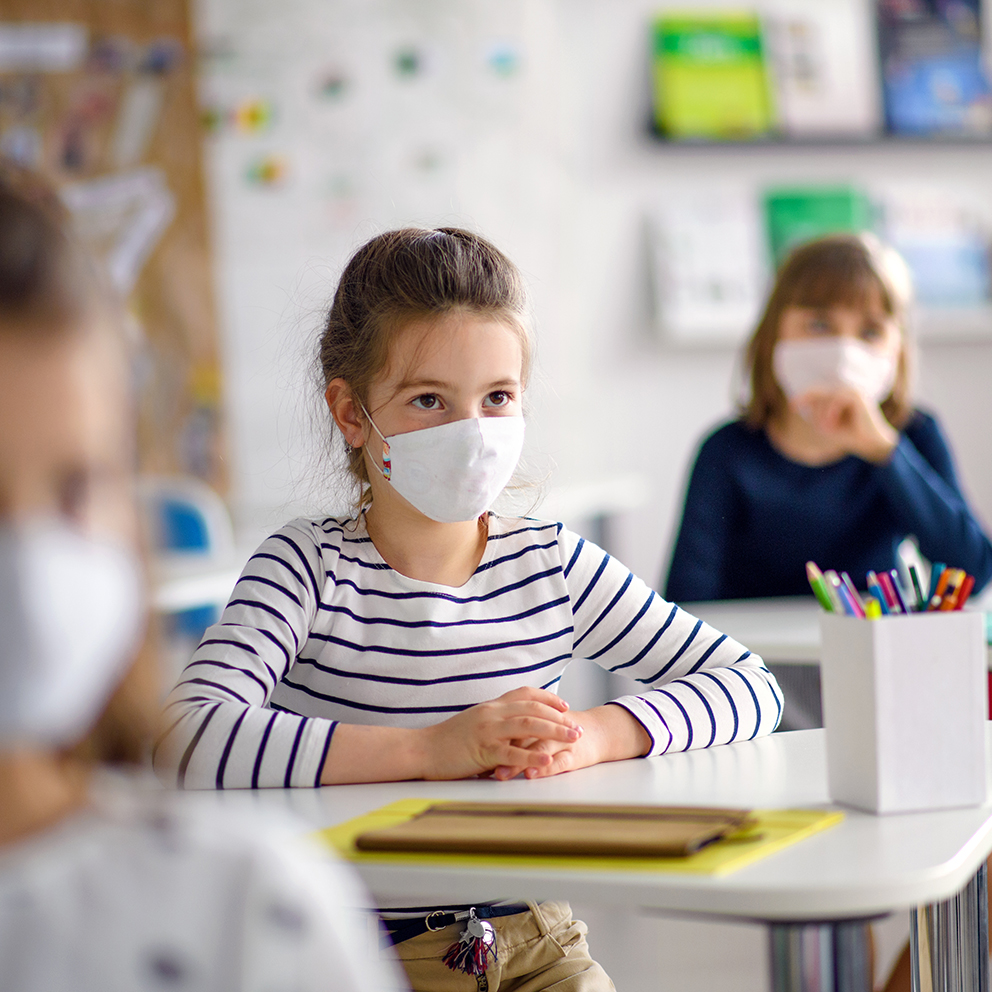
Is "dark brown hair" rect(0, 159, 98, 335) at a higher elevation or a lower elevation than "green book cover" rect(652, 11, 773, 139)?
lower

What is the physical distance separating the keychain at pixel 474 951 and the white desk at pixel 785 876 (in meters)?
0.16

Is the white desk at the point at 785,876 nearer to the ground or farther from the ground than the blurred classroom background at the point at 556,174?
nearer to the ground

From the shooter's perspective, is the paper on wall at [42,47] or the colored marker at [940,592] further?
the paper on wall at [42,47]

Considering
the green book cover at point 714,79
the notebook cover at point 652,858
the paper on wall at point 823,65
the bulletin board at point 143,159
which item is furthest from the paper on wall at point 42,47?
the notebook cover at point 652,858

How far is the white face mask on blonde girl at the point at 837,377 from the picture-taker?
1958mm

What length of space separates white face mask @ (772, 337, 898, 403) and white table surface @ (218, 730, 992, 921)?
1070mm

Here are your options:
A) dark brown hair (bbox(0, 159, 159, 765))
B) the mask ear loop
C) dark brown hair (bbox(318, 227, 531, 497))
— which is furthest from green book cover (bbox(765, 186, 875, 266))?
dark brown hair (bbox(0, 159, 159, 765))

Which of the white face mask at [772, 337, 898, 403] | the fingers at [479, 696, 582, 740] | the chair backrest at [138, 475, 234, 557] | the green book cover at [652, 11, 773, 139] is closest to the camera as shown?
the fingers at [479, 696, 582, 740]

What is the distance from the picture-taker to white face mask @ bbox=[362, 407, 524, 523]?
115 cm

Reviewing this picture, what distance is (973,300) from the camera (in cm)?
363

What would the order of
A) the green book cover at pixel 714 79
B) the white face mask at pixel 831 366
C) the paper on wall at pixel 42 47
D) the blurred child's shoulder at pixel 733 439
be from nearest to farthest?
the white face mask at pixel 831 366, the blurred child's shoulder at pixel 733 439, the paper on wall at pixel 42 47, the green book cover at pixel 714 79

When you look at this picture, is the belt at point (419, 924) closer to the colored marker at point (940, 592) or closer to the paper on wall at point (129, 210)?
the colored marker at point (940, 592)

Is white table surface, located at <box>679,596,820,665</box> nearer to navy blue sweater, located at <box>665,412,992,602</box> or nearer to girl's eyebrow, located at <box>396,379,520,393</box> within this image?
navy blue sweater, located at <box>665,412,992,602</box>

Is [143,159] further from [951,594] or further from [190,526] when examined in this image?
[951,594]
